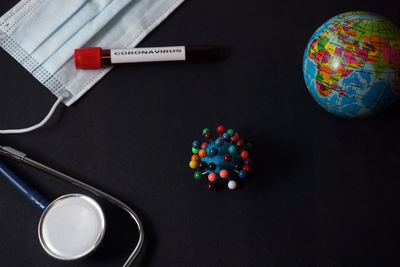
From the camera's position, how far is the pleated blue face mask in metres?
0.86

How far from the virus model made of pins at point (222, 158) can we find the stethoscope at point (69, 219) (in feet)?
0.54

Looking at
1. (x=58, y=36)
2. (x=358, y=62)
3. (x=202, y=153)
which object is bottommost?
(x=202, y=153)

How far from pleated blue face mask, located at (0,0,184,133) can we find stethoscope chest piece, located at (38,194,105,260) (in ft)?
0.78

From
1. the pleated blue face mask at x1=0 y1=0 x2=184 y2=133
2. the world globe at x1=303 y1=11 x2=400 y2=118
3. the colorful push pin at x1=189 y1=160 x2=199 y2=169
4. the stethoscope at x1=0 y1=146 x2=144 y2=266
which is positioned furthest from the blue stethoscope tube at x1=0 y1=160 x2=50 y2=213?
the world globe at x1=303 y1=11 x2=400 y2=118

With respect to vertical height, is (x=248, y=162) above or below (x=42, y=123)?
below

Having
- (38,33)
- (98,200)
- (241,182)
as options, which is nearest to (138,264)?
(98,200)

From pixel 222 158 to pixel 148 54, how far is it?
290mm

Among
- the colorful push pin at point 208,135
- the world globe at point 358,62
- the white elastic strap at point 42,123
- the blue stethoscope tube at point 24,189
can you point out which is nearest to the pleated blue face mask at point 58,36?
the white elastic strap at point 42,123

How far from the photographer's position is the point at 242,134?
33.3 inches

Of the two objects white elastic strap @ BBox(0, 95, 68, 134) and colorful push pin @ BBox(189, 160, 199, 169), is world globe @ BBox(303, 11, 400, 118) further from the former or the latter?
white elastic strap @ BBox(0, 95, 68, 134)

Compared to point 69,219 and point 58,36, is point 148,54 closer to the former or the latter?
point 58,36

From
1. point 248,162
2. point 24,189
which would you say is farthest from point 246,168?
point 24,189

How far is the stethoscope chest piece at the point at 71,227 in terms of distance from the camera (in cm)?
72

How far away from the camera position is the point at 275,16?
3.03 feet
